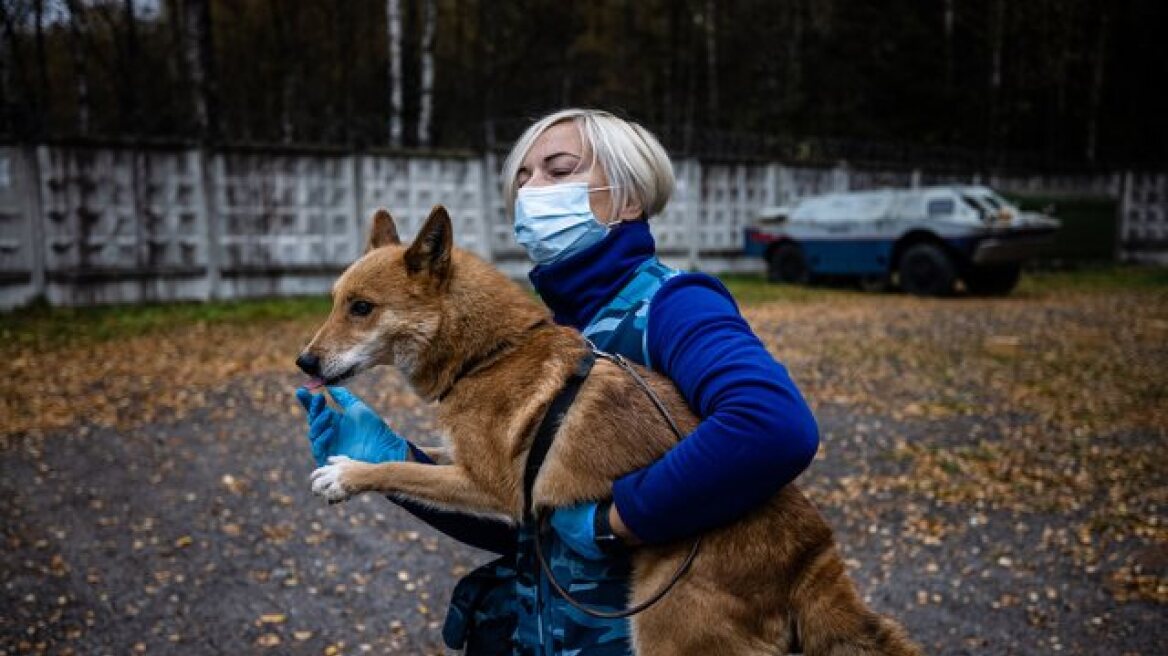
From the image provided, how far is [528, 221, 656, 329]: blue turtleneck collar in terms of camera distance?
202cm

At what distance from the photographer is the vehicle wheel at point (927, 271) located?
1803 cm

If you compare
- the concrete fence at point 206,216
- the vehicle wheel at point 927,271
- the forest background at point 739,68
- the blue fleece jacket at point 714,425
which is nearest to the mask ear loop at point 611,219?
the blue fleece jacket at point 714,425

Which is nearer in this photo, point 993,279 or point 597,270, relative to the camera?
point 597,270

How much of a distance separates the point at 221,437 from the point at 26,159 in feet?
30.1

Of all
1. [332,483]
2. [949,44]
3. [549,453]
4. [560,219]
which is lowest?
[332,483]

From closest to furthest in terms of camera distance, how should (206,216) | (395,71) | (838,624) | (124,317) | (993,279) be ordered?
(838,624) < (124,317) < (206,216) < (993,279) < (395,71)

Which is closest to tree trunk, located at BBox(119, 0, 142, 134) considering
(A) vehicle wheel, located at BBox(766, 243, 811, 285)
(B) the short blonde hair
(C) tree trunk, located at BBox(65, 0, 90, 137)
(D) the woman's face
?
(C) tree trunk, located at BBox(65, 0, 90, 137)

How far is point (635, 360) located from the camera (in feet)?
6.52

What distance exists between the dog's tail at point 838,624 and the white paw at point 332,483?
1.07 metres

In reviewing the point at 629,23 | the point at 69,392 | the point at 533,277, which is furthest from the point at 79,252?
the point at 629,23

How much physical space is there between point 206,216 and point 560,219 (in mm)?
15586

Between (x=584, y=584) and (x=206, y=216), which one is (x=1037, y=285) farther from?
(x=584, y=584)

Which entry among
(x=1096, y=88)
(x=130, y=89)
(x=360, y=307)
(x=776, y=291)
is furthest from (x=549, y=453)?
(x=1096, y=88)

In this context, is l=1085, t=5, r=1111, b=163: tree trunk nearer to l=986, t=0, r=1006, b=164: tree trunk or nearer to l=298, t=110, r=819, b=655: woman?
l=986, t=0, r=1006, b=164: tree trunk
